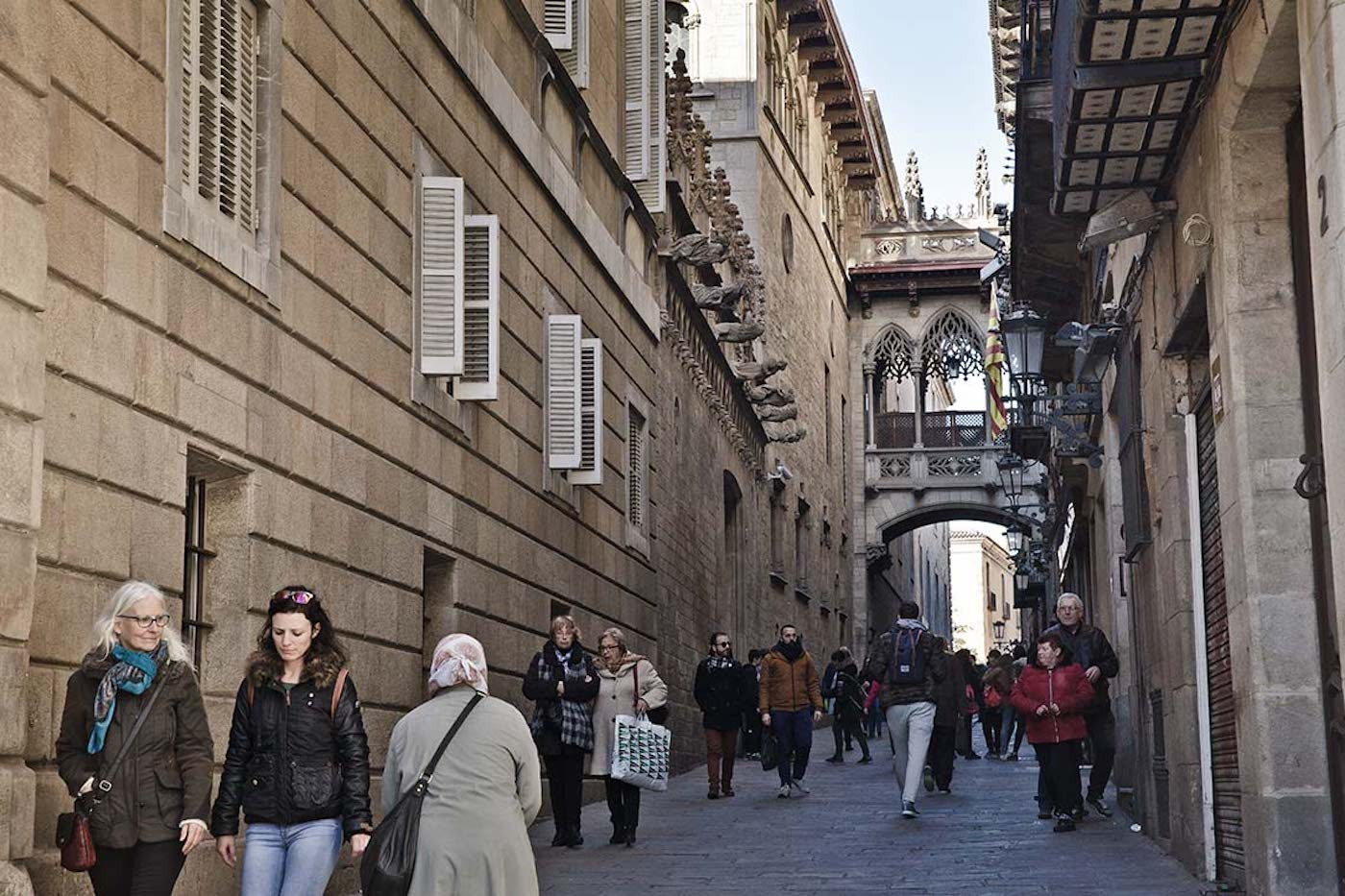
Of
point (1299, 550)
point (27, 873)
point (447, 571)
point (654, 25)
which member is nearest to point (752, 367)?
point (654, 25)

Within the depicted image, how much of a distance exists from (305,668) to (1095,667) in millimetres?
9541

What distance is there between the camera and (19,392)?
7.19 meters

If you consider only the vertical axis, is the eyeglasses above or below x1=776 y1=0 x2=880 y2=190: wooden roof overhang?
below

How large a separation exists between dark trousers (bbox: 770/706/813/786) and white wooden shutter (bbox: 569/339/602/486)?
2.75 m

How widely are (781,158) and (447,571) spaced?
92.1ft

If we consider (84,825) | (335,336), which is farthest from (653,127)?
(84,825)

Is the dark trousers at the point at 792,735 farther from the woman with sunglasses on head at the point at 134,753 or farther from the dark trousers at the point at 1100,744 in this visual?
the woman with sunglasses on head at the point at 134,753

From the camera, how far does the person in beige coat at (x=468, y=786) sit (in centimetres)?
647

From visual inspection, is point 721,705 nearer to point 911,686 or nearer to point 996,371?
point 911,686

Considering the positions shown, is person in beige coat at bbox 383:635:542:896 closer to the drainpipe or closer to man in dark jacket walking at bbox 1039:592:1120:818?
the drainpipe

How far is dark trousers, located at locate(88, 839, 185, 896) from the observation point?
21.4ft

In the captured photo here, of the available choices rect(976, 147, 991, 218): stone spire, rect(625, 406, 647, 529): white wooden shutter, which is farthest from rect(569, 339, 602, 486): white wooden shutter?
rect(976, 147, 991, 218): stone spire

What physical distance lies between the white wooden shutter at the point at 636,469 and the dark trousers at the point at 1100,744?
6.40 metres

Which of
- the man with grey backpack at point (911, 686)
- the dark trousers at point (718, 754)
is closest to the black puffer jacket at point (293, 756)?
the man with grey backpack at point (911, 686)
